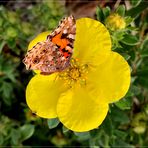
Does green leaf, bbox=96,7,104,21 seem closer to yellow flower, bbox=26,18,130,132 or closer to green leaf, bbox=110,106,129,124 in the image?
yellow flower, bbox=26,18,130,132

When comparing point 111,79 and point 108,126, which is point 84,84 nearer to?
point 111,79

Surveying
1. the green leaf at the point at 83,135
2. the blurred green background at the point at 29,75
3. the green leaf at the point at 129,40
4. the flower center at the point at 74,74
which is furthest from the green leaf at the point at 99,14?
the green leaf at the point at 83,135

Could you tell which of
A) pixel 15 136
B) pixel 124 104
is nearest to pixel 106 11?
pixel 124 104

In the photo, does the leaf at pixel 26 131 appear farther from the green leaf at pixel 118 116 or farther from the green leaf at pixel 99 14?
the green leaf at pixel 99 14

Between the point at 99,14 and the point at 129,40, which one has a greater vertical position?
the point at 99,14

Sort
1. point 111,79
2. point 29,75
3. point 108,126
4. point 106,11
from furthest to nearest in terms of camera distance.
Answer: point 29,75 → point 108,126 → point 106,11 → point 111,79
